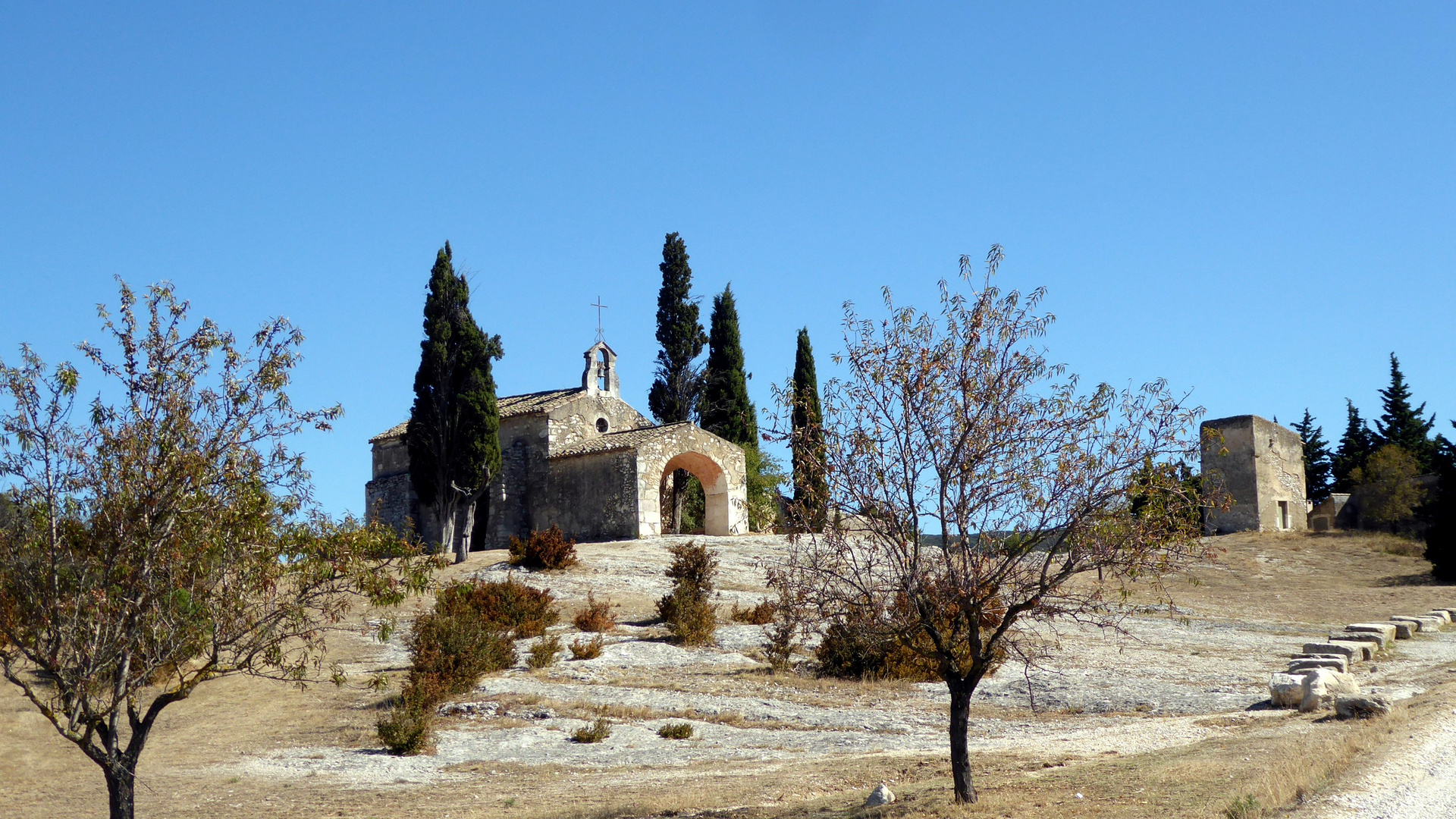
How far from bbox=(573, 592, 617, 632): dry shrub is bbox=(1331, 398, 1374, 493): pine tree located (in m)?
43.1

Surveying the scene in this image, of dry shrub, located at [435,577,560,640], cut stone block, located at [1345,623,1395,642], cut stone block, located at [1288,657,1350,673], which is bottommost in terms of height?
cut stone block, located at [1345,623,1395,642]

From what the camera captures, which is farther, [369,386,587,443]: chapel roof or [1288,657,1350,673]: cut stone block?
[369,386,587,443]: chapel roof

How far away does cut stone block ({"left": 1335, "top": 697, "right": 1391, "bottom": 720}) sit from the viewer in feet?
39.6

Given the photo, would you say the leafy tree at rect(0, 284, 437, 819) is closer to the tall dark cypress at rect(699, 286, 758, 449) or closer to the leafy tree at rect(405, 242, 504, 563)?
the leafy tree at rect(405, 242, 504, 563)

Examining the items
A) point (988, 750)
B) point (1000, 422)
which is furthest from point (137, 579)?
point (988, 750)

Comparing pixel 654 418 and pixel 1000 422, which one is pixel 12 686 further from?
pixel 654 418

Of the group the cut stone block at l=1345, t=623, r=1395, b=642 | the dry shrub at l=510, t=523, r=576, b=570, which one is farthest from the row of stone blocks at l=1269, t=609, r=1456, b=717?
the dry shrub at l=510, t=523, r=576, b=570

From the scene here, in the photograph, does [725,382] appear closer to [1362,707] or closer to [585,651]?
[585,651]

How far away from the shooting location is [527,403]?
121ft

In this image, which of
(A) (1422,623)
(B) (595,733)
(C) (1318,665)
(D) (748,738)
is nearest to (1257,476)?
(A) (1422,623)

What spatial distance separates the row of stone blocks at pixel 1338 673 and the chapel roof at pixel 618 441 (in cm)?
1745

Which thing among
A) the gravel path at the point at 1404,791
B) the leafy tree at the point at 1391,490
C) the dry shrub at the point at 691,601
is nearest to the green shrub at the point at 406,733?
the dry shrub at the point at 691,601

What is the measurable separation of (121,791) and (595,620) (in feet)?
40.3

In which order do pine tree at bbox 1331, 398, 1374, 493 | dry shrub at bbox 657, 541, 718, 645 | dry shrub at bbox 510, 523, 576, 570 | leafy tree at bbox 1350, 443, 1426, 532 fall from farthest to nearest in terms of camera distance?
pine tree at bbox 1331, 398, 1374, 493 → leafy tree at bbox 1350, 443, 1426, 532 → dry shrub at bbox 510, 523, 576, 570 → dry shrub at bbox 657, 541, 718, 645
